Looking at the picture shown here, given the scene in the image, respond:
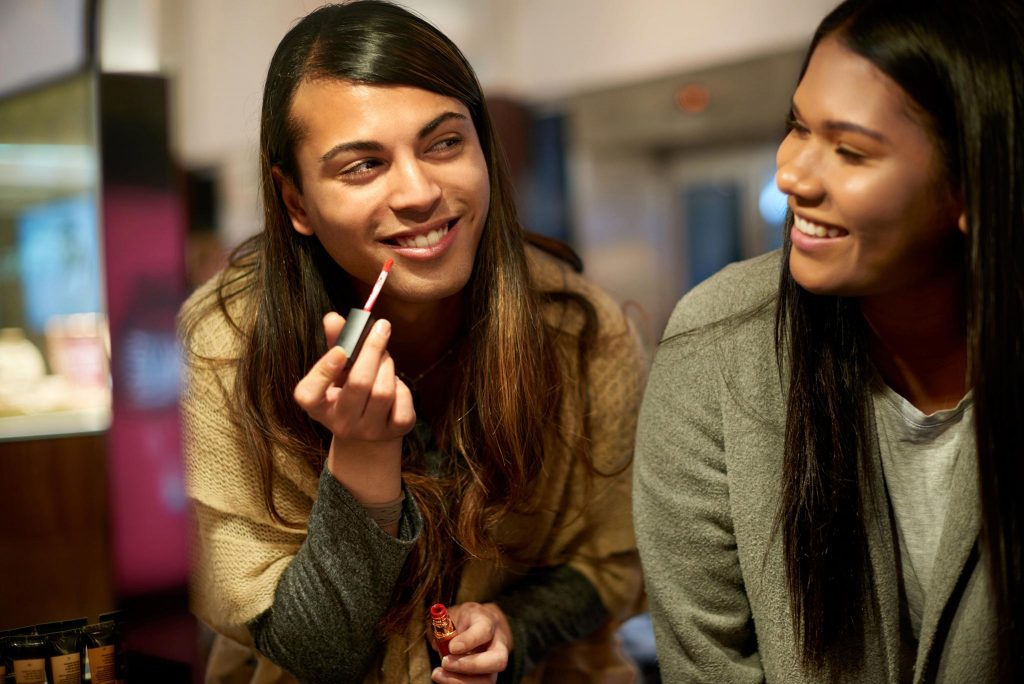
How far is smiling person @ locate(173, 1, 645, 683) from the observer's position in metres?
1.16

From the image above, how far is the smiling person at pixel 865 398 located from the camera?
972 mm

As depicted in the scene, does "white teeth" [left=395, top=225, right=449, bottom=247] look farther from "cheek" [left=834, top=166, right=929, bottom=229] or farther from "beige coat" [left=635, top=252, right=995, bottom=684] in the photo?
"cheek" [left=834, top=166, right=929, bottom=229]

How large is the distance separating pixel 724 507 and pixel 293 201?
2.17 feet

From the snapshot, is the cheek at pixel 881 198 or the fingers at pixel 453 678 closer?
the cheek at pixel 881 198

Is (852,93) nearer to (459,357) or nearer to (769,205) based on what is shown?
(459,357)

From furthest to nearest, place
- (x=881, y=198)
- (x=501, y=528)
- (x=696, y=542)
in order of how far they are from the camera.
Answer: (x=501, y=528) → (x=696, y=542) → (x=881, y=198)

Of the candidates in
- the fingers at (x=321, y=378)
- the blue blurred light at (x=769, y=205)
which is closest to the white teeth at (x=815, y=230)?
the fingers at (x=321, y=378)

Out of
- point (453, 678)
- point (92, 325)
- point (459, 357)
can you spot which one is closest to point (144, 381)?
point (92, 325)

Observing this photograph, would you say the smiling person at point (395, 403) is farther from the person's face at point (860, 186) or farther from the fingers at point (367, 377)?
the person's face at point (860, 186)

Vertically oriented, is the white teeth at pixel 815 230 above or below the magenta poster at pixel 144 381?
above

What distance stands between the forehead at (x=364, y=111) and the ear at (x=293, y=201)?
9 cm

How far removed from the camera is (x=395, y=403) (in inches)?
42.7

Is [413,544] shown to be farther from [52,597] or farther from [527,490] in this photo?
[52,597]

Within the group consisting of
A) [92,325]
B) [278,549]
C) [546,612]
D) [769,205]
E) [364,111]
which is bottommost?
[546,612]
